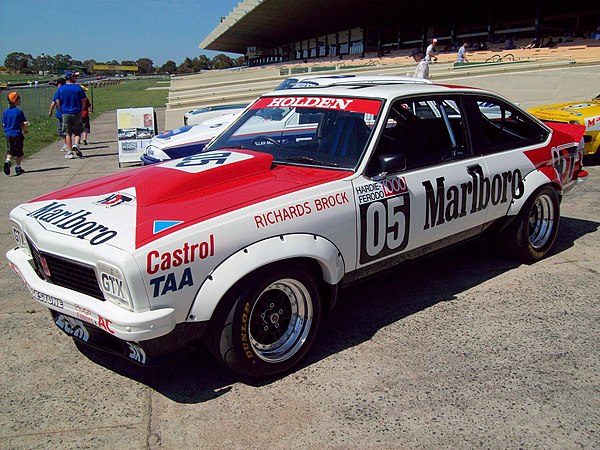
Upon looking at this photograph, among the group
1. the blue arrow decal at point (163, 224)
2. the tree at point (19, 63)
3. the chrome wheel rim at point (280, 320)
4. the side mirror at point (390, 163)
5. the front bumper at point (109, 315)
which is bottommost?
the chrome wheel rim at point (280, 320)

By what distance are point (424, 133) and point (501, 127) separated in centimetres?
108

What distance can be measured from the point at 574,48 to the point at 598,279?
21.0 m

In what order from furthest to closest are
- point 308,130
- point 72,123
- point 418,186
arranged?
point 72,123
point 308,130
point 418,186

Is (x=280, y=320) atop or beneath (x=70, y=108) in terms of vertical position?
beneath

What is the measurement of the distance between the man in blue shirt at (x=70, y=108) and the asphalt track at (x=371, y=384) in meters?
9.05

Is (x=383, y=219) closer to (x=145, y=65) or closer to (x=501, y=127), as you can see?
(x=501, y=127)

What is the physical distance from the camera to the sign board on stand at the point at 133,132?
11.9m

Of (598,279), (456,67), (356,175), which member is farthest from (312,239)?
(456,67)

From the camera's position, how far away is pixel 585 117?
9.10 metres

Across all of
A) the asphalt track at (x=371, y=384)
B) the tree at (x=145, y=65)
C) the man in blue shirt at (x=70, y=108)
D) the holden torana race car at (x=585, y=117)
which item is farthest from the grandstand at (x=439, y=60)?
the tree at (x=145, y=65)

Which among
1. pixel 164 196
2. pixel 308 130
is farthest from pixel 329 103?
pixel 164 196

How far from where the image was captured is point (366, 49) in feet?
158

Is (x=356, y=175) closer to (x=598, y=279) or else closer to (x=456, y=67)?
(x=598, y=279)

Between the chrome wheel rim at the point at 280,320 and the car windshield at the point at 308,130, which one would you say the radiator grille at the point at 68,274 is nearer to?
the chrome wheel rim at the point at 280,320
